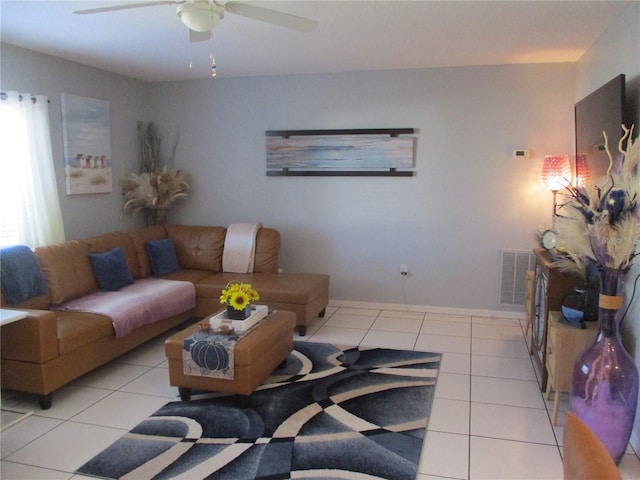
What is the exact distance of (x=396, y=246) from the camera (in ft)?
17.2

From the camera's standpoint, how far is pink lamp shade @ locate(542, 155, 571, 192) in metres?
4.38

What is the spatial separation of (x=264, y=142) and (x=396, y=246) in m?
1.84

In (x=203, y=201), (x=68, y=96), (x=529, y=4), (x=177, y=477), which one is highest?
(x=529, y=4)

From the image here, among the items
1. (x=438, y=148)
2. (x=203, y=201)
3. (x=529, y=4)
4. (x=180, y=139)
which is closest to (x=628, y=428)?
(x=529, y=4)

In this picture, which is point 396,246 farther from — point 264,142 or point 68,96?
point 68,96

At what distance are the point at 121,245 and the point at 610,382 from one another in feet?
13.2

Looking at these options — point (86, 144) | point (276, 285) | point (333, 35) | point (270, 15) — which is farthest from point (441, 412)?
point (86, 144)

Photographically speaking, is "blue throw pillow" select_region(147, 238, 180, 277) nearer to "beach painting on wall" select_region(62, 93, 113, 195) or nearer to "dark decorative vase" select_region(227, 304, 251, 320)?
"beach painting on wall" select_region(62, 93, 113, 195)

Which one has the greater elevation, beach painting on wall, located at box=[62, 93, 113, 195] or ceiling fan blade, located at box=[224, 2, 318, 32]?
ceiling fan blade, located at box=[224, 2, 318, 32]

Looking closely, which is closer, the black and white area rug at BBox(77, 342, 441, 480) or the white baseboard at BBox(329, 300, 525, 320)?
the black and white area rug at BBox(77, 342, 441, 480)

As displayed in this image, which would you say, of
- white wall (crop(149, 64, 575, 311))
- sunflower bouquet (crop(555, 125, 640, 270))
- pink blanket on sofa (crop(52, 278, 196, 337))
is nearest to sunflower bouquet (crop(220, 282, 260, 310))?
pink blanket on sofa (crop(52, 278, 196, 337))

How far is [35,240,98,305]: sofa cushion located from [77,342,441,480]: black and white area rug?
4.55 feet

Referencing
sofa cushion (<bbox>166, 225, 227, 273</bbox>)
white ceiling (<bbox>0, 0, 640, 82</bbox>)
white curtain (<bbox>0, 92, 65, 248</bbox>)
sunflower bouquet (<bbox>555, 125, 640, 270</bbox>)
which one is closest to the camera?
sunflower bouquet (<bbox>555, 125, 640, 270</bbox>)

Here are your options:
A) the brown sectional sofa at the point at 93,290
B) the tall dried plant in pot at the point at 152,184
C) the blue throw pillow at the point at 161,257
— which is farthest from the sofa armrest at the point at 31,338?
the tall dried plant in pot at the point at 152,184
